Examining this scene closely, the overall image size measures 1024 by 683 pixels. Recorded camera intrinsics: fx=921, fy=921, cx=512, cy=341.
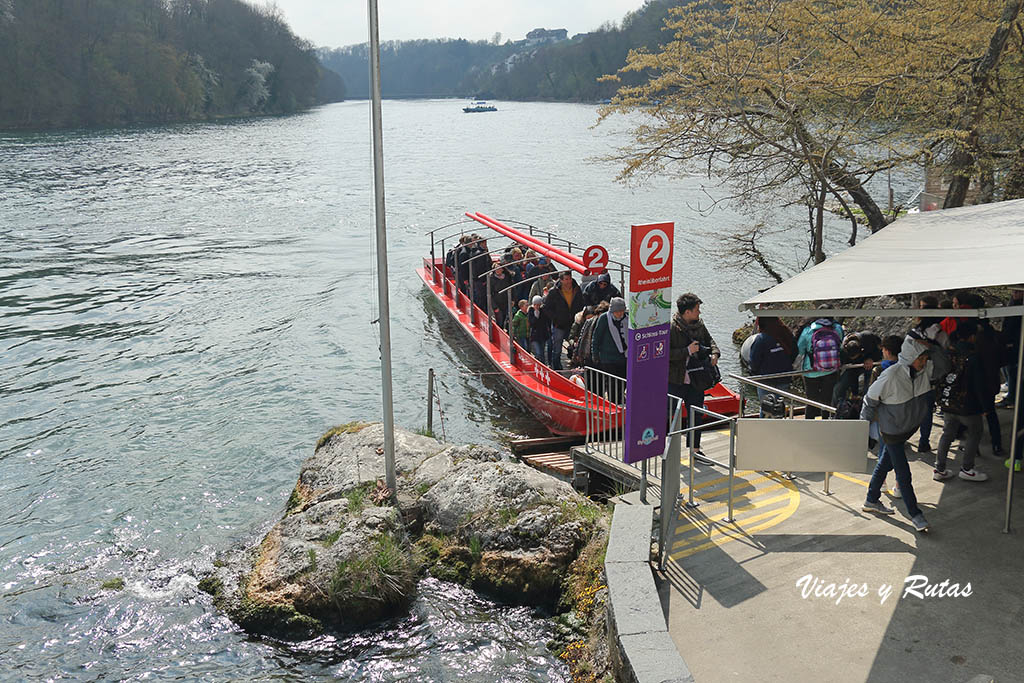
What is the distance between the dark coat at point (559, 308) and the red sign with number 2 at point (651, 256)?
6282 millimetres

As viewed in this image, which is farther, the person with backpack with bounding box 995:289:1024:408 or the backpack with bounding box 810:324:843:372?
the backpack with bounding box 810:324:843:372

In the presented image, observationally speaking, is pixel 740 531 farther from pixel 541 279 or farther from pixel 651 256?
pixel 541 279

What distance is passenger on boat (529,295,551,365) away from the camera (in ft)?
50.9

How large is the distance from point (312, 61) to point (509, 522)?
A: 11988cm

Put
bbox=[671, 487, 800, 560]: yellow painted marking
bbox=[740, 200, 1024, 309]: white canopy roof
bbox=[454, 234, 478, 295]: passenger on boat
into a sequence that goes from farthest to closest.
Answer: bbox=[454, 234, 478, 295]: passenger on boat → bbox=[671, 487, 800, 560]: yellow painted marking → bbox=[740, 200, 1024, 309]: white canopy roof

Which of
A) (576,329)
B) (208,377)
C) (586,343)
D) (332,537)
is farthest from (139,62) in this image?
(332,537)

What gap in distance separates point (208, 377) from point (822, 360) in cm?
1314

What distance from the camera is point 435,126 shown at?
3777 inches

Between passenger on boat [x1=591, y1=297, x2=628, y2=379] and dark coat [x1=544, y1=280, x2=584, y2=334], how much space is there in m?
3.45

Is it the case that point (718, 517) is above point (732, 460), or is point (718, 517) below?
below

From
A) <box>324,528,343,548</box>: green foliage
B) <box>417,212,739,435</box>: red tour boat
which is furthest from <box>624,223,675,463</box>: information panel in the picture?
<box>324,528,343,548</box>: green foliage

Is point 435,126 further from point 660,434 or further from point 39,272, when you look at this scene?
point 660,434

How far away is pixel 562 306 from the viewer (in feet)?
48.6

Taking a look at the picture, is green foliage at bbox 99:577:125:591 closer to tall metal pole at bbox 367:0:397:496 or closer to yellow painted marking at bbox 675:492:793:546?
tall metal pole at bbox 367:0:397:496
